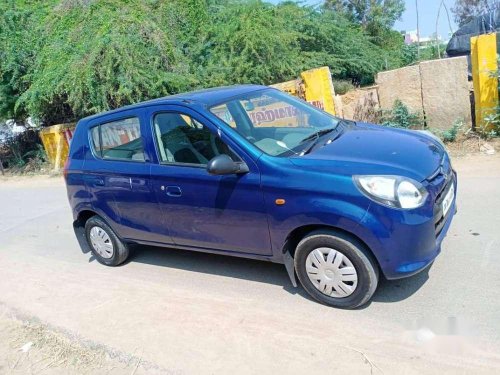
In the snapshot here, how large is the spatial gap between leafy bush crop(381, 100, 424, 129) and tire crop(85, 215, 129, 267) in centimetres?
552

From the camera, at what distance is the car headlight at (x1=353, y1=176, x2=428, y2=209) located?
320 cm

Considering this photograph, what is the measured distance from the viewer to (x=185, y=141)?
414 cm

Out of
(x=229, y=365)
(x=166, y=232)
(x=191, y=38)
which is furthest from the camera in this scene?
(x=191, y=38)

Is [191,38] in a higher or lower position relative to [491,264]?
higher

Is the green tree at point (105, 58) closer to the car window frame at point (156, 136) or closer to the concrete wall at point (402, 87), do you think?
the concrete wall at point (402, 87)

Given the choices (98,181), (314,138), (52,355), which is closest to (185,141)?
(314,138)

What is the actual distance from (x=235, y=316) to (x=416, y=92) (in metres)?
6.26

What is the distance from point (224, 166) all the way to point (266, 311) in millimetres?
1260

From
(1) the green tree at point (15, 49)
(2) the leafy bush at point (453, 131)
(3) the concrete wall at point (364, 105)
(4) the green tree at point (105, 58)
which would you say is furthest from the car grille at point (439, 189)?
(1) the green tree at point (15, 49)

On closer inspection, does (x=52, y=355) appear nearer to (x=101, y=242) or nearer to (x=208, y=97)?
(x=101, y=242)

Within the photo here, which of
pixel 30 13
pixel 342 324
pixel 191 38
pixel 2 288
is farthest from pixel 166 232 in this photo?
pixel 30 13

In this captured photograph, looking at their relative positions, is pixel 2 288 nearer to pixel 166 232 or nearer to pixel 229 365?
pixel 166 232

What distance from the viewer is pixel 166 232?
4.43 m

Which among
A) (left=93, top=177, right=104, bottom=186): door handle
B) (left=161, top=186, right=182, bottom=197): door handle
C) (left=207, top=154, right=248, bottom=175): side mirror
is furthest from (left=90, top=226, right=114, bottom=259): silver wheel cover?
(left=207, top=154, right=248, bottom=175): side mirror
